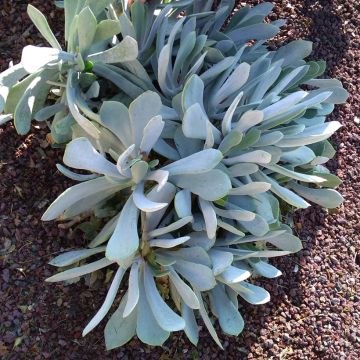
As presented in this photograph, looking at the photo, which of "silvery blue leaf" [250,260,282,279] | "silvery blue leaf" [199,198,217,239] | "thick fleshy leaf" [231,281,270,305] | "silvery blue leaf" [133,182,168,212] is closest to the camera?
"silvery blue leaf" [133,182,168,212]

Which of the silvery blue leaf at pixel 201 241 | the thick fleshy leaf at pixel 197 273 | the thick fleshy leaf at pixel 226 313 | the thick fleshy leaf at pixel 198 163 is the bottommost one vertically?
the thick fleshy leaf at pixel 226 313

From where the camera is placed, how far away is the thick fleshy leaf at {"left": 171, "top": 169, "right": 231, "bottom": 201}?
1213 millimetres

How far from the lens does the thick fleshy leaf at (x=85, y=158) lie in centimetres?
117

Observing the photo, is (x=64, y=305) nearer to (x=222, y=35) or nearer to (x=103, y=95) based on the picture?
(x=103, y=95)

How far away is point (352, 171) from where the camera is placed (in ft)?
6.49

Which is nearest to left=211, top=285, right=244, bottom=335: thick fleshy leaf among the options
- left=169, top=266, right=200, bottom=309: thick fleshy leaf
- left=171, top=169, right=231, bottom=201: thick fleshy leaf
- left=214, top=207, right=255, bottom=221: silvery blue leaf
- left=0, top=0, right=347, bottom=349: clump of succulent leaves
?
left=0, top=0, right=347, bottom=349: clump of succulent leaves

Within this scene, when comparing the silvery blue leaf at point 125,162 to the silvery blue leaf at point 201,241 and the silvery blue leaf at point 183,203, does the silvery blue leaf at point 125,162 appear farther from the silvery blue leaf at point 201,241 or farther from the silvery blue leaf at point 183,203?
the silvery blue leaf at point 201,241

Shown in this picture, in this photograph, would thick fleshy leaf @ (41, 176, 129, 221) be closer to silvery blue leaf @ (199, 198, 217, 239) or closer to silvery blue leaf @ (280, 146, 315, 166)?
silvery blue leaf @ (199, 198, 217, 239)

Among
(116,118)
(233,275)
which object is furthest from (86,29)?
(233,275)

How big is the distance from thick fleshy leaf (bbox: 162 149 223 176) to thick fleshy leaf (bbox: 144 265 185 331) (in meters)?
0.26

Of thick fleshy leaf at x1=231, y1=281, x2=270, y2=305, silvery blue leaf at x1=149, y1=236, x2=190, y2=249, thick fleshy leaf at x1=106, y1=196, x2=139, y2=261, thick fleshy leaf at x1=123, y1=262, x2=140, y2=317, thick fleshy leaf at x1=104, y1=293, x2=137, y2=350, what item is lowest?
thick fleshy leaf at x1=104, y1=293, x2=137, y2=350

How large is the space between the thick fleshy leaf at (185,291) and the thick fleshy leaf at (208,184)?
0.68ft

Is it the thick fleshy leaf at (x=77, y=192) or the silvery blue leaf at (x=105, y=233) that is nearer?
the thick fleshy leaf at (x=77, y=192)

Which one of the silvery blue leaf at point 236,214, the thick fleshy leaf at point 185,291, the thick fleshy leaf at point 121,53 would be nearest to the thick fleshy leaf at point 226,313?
the thick fleshy leaf at point 185,291
